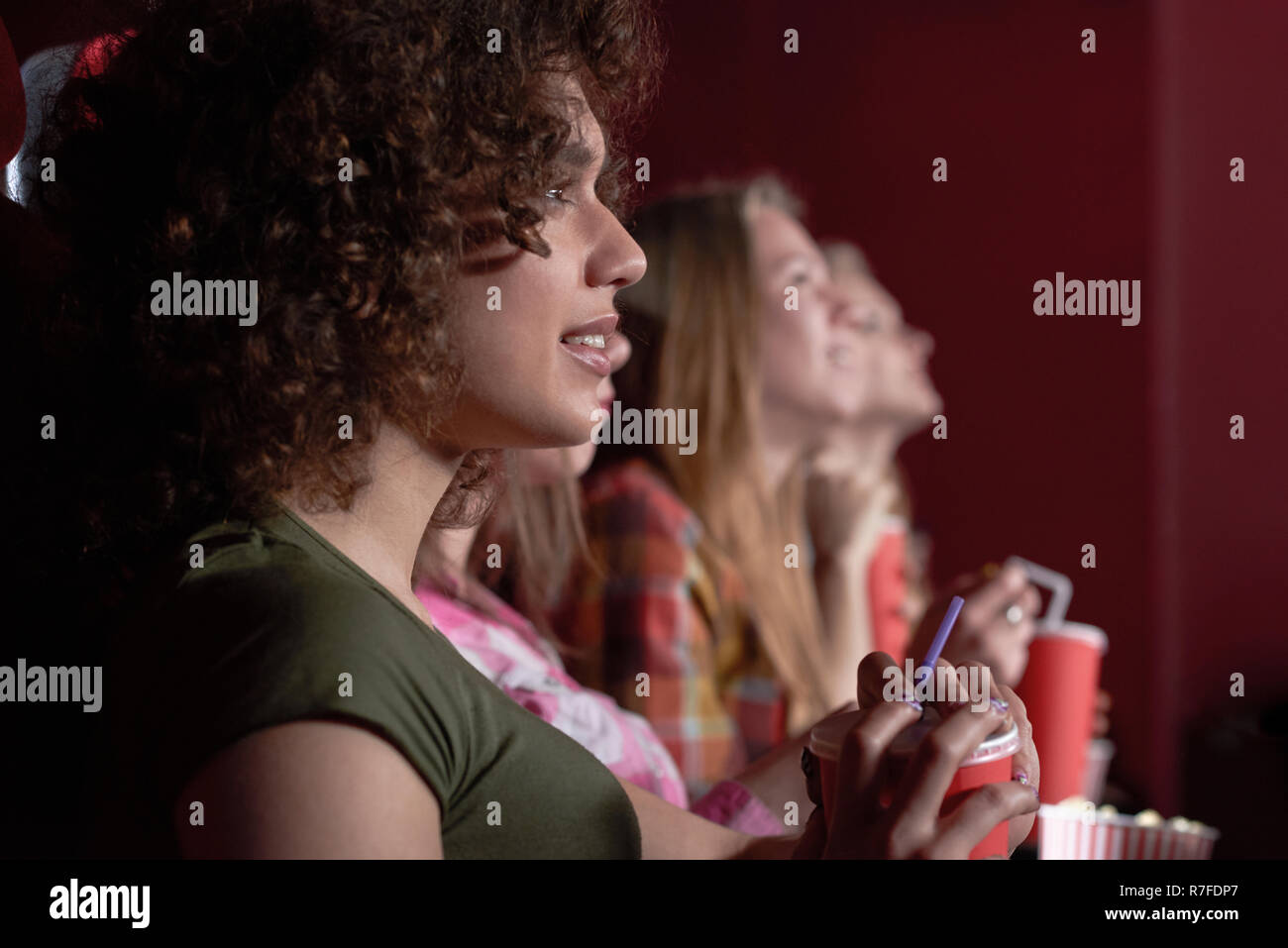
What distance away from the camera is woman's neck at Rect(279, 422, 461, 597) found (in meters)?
0.78

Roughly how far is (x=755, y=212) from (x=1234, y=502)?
4.84 ft

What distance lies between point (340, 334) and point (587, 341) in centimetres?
18

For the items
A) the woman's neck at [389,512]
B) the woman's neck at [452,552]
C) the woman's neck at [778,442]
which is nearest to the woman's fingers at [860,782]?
the woman's neck at [389,512]

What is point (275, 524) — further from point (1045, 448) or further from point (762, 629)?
point (1045, 448)

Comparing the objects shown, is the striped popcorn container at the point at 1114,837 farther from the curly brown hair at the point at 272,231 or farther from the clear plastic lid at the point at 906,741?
the curly brown hair at the point at 272,231

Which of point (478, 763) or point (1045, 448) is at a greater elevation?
point (1045, 448)

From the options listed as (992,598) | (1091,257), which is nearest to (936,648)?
(992,598)

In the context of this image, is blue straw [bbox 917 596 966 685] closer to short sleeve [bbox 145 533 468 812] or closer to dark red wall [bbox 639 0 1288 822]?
short sleeve [bbox 145 533 468 812]

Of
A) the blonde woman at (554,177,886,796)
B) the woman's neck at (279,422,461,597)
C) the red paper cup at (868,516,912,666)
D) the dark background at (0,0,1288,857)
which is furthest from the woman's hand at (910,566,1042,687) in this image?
the dark background at (0,0,1288,857)

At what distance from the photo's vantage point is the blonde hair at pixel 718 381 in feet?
6.63

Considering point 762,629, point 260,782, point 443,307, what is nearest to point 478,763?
point 260,782

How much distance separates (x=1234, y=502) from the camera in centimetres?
281

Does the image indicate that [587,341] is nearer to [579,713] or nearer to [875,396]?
[579,713]

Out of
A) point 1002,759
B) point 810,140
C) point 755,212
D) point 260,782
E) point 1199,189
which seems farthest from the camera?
point 810,140
